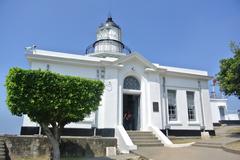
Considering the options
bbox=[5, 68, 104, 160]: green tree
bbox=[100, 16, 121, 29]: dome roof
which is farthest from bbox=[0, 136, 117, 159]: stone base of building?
bbox=[100, 16, 121, 29]: dome roof

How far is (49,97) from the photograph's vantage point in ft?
26.1

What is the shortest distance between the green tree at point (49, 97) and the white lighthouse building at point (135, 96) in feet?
12.4

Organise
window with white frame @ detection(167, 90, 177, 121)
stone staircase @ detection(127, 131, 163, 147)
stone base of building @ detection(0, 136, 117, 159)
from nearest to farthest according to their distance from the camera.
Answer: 1. stone base of building @ detection(0, 136, 117, 159)
2. stone staircase @ detection(127, 131, 163, 147)
3. window with white frame @ detection(167, 90, 177, 121)

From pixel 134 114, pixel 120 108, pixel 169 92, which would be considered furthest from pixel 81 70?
pixel 169 92

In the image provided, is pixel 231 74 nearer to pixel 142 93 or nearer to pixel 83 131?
pixel 142 93

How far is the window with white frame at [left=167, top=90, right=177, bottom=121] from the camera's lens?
14991 millimetres

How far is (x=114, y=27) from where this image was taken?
20094mm

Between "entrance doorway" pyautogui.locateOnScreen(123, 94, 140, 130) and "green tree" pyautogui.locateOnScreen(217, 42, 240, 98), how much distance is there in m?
5.80

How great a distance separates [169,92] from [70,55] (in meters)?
7.92

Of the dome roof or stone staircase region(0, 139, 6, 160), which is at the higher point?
the dome roof

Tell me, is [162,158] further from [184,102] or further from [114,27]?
[114,27]

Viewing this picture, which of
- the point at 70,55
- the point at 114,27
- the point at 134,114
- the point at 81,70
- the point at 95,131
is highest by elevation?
the point at 114,27

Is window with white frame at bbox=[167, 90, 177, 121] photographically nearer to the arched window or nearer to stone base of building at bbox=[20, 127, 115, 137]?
the arched window

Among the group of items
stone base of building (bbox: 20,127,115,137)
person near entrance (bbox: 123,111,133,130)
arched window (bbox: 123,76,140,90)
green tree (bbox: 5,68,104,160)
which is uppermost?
arched window (bbox: 123,76,140,90)
